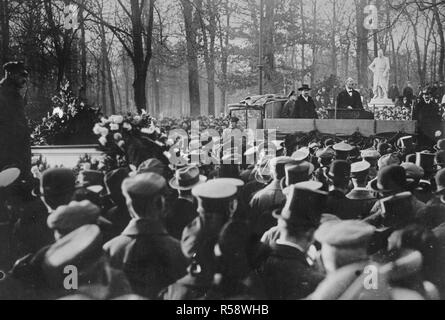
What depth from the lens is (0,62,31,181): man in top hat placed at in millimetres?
3143

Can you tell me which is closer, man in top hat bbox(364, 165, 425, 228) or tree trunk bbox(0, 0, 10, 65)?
man in top hat bbox(364, 165, 425, 228)

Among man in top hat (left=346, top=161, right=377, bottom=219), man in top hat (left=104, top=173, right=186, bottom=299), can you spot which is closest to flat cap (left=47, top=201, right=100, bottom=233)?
man in top hat (left=104, top=173, right=186, bottom=299)

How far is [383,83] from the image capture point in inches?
155

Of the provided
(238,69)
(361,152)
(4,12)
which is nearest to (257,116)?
(238,69)

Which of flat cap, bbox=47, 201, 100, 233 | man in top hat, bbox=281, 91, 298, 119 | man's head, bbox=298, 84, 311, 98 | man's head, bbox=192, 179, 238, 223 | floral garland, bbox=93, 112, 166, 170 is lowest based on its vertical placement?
flat cap, bbox=47, 201, 100, 233

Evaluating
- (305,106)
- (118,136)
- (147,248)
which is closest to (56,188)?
(118,136)

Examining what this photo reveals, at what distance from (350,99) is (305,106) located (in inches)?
17.2

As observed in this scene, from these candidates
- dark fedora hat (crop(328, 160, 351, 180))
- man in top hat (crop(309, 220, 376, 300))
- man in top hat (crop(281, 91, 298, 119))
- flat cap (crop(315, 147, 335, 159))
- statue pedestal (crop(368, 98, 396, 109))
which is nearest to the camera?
man in top hat (crop(309, 220, 376, 300))

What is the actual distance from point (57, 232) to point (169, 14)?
6.44ft

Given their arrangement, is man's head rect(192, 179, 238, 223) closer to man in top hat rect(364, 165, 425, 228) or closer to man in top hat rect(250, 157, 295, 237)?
man in top hat rect(250, 157, 295, 237)

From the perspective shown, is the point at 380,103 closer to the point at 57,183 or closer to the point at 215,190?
the point at 215,190

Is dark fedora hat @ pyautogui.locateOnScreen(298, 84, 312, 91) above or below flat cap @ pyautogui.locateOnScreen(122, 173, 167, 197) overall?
above

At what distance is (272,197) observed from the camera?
2918 millimetres
